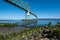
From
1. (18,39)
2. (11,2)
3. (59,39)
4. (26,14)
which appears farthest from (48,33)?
(26,14)

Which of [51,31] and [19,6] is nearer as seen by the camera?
[51,31]

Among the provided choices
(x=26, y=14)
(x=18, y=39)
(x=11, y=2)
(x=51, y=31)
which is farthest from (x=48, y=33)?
(x=26, y=14)

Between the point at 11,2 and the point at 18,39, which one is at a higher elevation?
the point at 11,2

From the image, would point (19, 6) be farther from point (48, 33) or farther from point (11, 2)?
point (48, 33)

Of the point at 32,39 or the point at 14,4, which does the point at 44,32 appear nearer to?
the point at 32,39

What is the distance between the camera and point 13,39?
17.7 meters

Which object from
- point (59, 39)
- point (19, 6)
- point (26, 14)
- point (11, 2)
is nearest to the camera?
point (59, 39)

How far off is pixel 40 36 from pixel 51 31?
3.15 ft

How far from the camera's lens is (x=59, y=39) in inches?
625

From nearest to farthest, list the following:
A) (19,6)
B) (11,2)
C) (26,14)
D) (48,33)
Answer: (48,33), (11,2), (19,6), (26,14)

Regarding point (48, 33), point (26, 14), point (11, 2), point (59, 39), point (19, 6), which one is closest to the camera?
point (59, 39)

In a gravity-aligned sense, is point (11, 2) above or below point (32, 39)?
above

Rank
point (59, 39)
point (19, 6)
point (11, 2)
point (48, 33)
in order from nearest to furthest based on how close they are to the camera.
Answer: point (59, 39) → point (48, 33) → point (11, 2) → point (19, 6)

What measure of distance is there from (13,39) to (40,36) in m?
2.32
